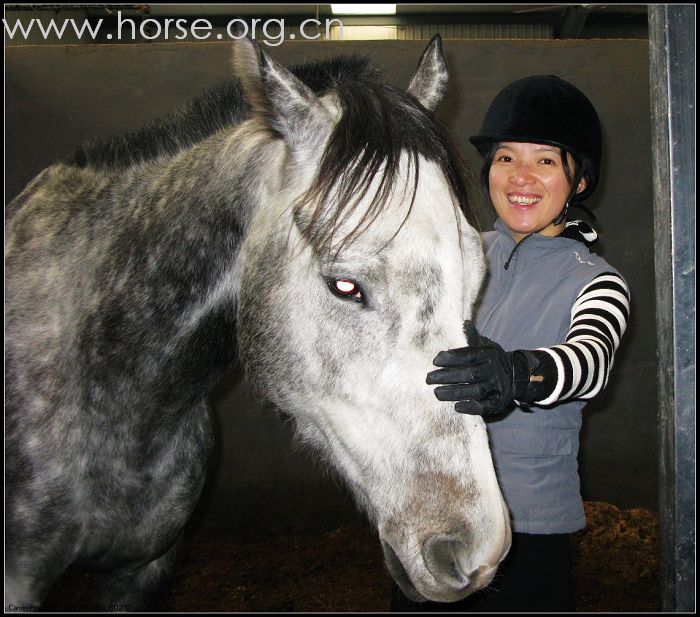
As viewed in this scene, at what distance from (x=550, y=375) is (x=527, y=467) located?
48 cm

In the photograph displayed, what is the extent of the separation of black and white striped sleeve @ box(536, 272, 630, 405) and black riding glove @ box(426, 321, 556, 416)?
0.04 meters

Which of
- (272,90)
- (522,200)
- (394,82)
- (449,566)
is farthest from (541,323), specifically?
(394,82)

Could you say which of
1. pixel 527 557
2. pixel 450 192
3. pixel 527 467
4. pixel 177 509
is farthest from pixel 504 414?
pixel 177 509

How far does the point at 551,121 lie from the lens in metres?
1.81

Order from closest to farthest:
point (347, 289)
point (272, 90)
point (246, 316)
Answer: point (347, 289), point (272, 90), point (246, 316)

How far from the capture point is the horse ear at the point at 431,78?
179cm

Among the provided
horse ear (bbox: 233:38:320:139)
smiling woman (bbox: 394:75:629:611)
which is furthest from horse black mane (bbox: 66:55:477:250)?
smiling woman (bbox: 394:75:629:611)

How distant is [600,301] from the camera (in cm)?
155

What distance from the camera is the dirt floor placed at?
342 cm

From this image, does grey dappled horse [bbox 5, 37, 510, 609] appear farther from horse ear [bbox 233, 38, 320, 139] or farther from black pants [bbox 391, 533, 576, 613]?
black pants [bbox 391, 533, 576, 613]

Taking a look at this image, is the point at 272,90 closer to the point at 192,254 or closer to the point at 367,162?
the point at 367,162

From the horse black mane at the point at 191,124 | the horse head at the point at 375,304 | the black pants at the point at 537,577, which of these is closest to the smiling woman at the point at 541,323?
the black pants at the point at 537,577

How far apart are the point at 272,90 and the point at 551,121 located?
35.6 inches

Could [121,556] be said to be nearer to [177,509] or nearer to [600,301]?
[177,509]
